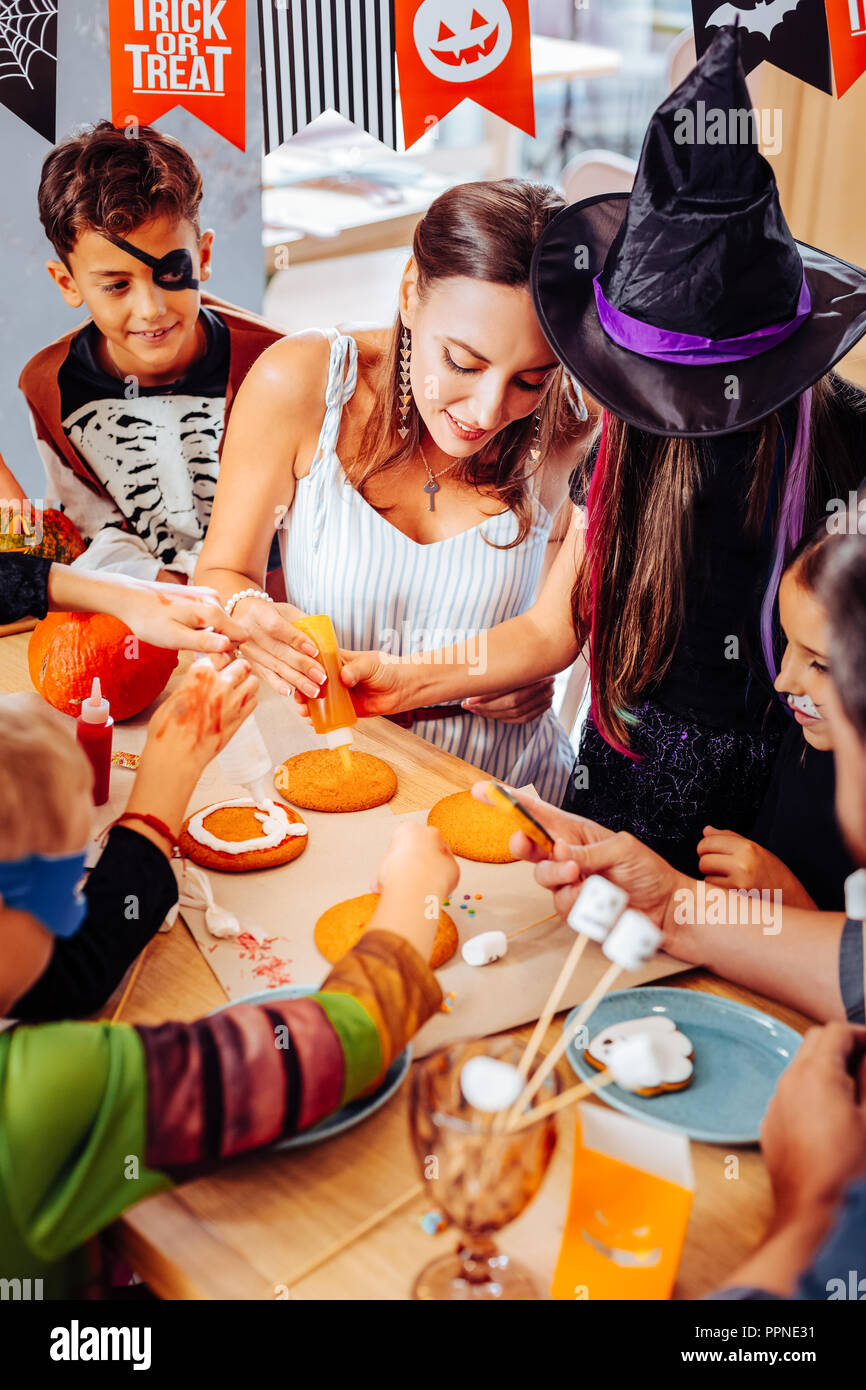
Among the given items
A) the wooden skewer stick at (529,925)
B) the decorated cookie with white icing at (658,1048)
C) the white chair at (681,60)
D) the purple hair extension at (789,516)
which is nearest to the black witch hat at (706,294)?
the purple hair extension at (789,516)

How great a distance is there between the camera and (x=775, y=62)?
6.81 ft

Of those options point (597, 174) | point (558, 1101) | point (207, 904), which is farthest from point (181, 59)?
point (558, 1101)

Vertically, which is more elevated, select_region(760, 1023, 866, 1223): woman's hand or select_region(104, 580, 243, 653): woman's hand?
select_region(104, 580, 243, 653): woman's hand

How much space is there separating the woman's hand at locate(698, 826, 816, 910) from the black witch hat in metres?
0.52

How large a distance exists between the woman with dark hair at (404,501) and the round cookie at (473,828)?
0.41m

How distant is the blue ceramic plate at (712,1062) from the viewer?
3.46 ft

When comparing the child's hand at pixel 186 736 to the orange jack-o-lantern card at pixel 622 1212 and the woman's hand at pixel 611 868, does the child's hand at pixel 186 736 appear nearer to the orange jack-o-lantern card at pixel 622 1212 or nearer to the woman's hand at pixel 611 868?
the woman's hand at pixel 611 868

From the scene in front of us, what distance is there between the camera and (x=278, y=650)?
5.55ft

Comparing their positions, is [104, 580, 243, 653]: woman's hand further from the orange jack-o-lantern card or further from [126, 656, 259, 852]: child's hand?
the orange jack-o-lantern card

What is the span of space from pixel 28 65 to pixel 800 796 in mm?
1974

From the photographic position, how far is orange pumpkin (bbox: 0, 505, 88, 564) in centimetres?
192

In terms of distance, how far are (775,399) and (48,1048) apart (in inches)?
42.3

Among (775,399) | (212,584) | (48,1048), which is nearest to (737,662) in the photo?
(775,399)

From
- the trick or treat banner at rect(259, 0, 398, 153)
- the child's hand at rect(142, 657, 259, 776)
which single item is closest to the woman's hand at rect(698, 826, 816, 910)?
the child's hand at rect(142, 657, 259, 776)
